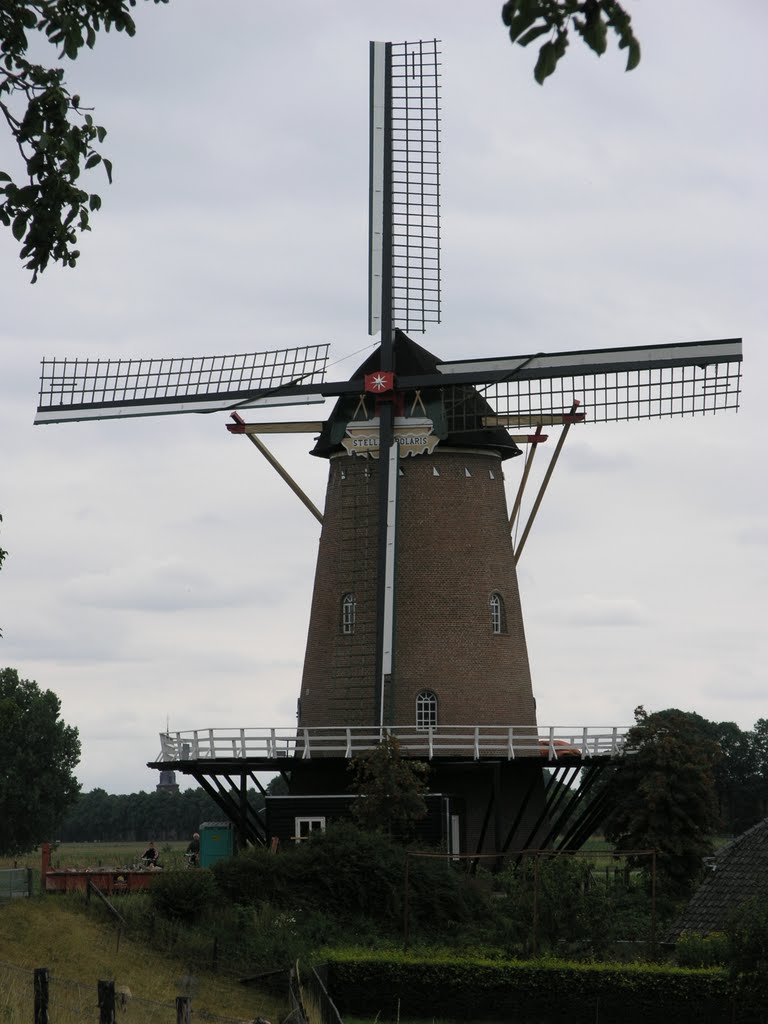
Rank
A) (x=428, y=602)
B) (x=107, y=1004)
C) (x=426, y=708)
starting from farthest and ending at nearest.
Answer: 1. (x=428, y=602)
2. (x=426, y=708)
3. (x=107, y=1004)

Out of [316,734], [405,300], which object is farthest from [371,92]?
[316,734]

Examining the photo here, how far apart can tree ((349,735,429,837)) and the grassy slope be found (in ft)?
19.4

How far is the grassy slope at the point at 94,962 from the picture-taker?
23.9 metres

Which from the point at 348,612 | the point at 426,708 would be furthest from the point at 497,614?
the point at 348,612

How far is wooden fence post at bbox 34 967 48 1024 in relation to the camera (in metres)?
15.0

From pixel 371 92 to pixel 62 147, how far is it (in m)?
27.0

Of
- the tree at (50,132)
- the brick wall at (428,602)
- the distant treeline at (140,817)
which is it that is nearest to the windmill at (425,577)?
the brick wall at (428,602)

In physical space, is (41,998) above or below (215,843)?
below

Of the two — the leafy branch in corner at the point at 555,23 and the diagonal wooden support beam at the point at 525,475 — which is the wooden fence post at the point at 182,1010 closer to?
the leafy branch in corner at the point at 555,23

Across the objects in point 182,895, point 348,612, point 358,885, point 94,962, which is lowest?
point 94,962

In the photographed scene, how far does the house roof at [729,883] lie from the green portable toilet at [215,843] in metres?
10.5

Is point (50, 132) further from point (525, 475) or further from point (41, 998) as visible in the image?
point (525, 475)

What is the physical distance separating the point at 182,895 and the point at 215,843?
A: 6.36m

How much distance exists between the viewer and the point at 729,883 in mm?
28625
